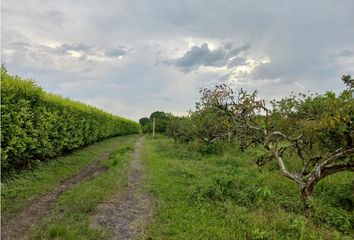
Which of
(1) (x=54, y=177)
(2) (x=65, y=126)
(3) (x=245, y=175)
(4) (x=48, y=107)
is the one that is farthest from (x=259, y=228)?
(2) (x=65, y=126)

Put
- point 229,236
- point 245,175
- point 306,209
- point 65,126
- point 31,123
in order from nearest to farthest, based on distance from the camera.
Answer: point 229,236 → point 306,209 → point 245,175 → point 31,123 → point 65,126

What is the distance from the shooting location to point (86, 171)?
13.1 meters

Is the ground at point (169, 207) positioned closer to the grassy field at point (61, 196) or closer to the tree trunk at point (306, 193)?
the grassy field at point (61, 196)

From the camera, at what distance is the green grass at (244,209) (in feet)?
19.6

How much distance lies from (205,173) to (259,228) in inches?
222

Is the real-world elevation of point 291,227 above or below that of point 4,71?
below

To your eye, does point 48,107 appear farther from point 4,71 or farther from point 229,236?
point 229,236

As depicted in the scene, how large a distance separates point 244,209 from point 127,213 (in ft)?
8.84

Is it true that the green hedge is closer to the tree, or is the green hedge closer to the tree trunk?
the tree

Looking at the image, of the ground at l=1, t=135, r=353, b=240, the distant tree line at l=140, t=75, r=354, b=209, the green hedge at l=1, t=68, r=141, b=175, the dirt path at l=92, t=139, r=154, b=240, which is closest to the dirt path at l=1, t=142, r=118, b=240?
the ground at l=1, t=135, r=353, b=240

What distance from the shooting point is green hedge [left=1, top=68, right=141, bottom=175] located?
10.0m

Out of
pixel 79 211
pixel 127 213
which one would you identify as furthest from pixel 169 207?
pixel 79 211

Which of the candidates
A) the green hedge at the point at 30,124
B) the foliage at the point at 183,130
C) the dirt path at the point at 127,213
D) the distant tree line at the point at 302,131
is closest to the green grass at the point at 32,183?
the green hedge at the point at 30,124

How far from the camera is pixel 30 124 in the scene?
11578 millimetres
